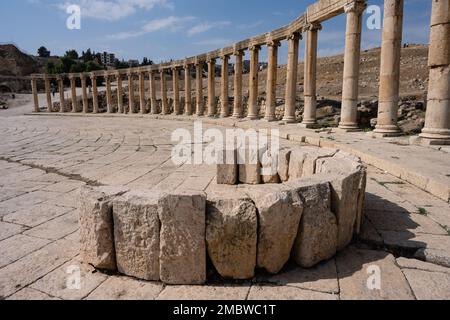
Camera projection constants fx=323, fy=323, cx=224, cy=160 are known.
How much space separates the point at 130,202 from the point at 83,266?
3.10ft

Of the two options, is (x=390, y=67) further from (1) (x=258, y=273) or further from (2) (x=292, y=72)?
(1) (x=258, y=273)

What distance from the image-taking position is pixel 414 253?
3363mm

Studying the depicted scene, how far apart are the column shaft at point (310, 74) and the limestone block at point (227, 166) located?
27.8 ft

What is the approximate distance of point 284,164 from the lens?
5.77 m

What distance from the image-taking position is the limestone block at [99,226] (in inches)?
123

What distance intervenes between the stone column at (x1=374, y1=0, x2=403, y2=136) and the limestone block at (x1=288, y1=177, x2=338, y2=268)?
821 centimetres

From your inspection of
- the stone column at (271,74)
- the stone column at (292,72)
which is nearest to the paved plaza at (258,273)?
the stone column at (292,72)

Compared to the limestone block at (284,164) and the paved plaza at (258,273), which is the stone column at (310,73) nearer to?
the paved plaza at (258,273)

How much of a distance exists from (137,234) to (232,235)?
900mm

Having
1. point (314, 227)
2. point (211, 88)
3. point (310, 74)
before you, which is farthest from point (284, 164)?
point (211, 88)
